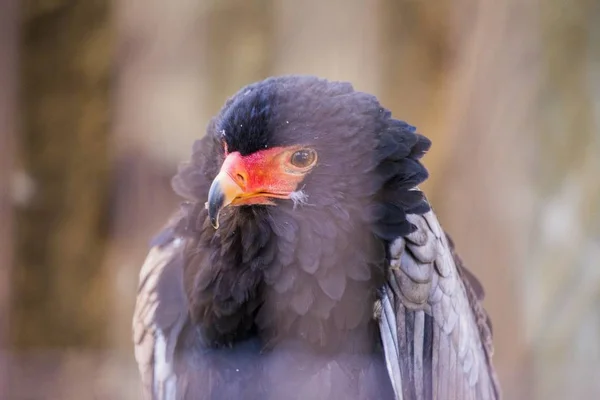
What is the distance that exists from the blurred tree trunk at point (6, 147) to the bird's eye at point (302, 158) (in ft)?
2.22

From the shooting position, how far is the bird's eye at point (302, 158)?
4.79ft

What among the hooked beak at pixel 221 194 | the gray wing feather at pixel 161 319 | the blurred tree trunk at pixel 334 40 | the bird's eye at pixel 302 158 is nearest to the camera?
the hooked beak at pixel 221 194

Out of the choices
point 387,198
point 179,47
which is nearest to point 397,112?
point 179,47

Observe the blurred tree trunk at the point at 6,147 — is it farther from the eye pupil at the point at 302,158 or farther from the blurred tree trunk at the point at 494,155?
the blurred tree trunk at the point at 494,155

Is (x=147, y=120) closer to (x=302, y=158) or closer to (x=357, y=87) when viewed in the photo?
(x=357, y=87)

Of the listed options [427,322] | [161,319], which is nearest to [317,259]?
[427,322]

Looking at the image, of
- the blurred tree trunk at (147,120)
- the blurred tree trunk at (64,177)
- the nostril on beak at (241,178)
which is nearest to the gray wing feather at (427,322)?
the nostril on beak at (241,178)

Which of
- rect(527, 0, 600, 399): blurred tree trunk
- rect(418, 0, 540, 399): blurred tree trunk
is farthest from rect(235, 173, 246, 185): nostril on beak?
rect(527, 0, 600, 399): blurred tree trunk

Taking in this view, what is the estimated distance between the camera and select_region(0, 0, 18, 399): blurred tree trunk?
1435 millimetres

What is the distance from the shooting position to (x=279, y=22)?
2.42 meters

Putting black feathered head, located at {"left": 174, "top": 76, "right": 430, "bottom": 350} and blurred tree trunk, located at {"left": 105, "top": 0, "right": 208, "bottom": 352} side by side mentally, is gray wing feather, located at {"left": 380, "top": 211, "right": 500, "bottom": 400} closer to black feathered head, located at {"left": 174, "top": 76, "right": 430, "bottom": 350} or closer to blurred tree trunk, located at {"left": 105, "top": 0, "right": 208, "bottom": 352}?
black feathered head, located at {"left": 174, "top": 76, "right": 430, "bottom": 350}

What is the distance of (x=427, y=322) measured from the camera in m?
1.57

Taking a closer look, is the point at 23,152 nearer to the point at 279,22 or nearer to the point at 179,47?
the point at 179,47

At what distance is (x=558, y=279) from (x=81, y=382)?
5.88ft
